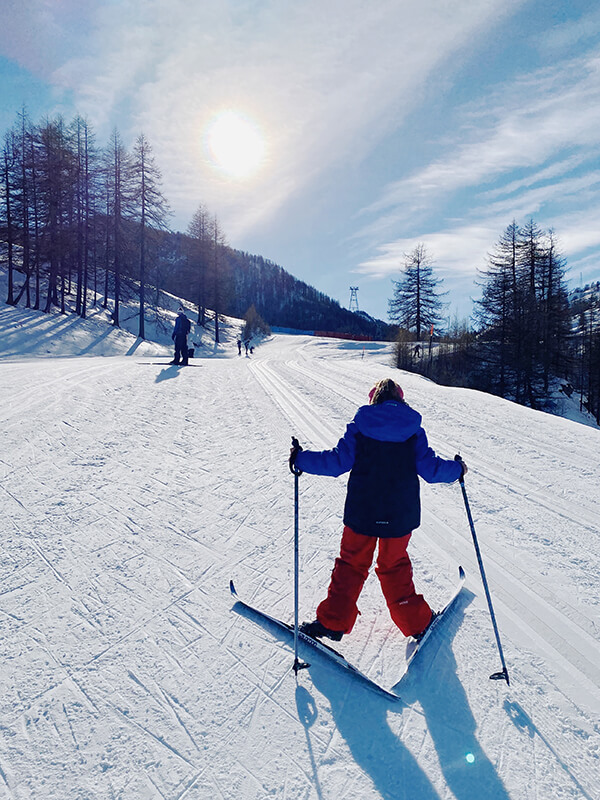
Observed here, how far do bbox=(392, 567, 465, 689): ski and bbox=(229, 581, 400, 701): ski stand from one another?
0.10 meters

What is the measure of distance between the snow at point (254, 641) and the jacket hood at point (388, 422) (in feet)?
4.50

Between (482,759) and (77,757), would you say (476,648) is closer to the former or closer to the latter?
(482,759)

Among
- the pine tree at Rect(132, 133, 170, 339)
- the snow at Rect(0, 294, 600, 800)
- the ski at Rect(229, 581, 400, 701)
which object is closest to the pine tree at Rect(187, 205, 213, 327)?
the pine tree at Rect(132, 133, 170, 339)

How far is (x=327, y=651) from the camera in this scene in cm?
249

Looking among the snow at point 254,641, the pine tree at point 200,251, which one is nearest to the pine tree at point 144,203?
the pine tree at point 200,251

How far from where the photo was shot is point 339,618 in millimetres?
Answer: 2590

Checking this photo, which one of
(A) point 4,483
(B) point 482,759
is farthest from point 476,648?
(A) point 4,483

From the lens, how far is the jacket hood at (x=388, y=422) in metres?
2.47

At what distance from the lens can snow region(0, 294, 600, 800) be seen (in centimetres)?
185

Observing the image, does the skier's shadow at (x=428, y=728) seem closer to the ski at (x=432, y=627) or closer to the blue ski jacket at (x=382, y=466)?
the ski at (x=432, y=627)

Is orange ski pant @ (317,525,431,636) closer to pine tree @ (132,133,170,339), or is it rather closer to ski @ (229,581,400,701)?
ski @ (229,581,400,701)

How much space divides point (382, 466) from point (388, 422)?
0.27 m

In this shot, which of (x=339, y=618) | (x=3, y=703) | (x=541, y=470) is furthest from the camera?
(x=541, y=470)

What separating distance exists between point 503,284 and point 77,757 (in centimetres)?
3410
